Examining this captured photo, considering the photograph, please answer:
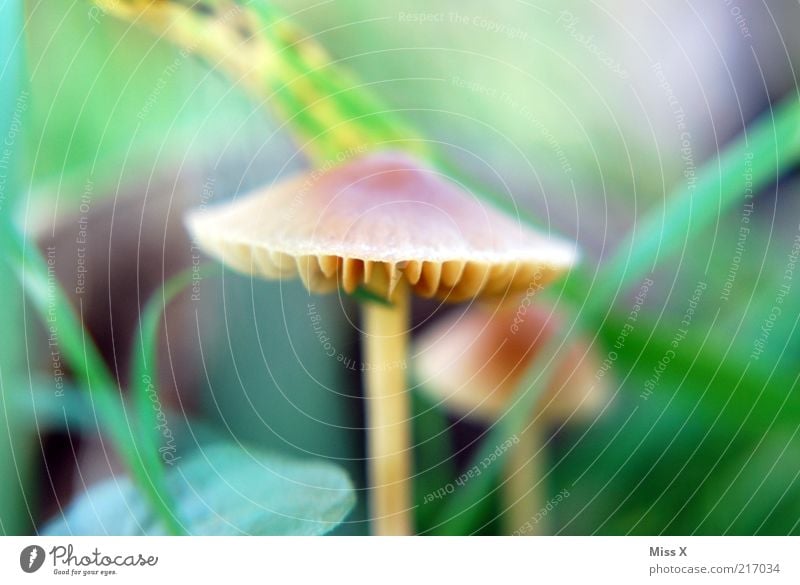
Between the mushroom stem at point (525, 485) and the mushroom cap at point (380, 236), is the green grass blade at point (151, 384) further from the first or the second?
the mushroom stem at point (525, 485)

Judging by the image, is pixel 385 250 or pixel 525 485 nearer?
pixel 385 250

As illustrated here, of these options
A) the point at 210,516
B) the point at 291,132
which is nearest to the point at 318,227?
the point at 291,132

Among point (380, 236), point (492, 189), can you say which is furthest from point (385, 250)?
point (492, 189)

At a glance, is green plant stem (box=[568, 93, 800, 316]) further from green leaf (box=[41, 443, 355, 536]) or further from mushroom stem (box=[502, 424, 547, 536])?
green leaf (box=[41, 443, 355, 536])

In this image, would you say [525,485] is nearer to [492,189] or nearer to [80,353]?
[492,189]

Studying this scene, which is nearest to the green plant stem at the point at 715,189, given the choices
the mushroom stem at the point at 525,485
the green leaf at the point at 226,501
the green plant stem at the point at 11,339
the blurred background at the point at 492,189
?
the blurred background at the point at 492,189
